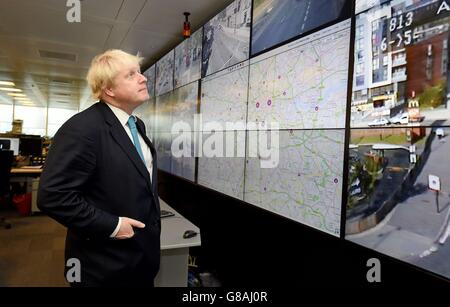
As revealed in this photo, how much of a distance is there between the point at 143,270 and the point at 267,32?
5.12 ft

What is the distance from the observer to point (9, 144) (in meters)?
4.96

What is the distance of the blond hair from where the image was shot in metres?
1.19

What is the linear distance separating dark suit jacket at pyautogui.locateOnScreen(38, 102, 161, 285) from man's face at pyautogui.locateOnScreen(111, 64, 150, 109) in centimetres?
8

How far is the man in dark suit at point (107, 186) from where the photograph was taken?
1.02 metres

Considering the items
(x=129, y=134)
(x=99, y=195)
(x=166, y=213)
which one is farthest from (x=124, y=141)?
(x=166, y=213)

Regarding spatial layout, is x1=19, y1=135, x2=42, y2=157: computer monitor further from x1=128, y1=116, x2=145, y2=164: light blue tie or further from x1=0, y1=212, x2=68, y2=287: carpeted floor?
x1=128, y1=116, x2=145, y2=164: light blue tie

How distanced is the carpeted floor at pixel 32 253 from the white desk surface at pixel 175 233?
3.66 feet

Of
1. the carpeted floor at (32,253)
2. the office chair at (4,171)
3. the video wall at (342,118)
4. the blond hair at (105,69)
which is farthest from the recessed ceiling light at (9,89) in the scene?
the blond hair at (105,69)

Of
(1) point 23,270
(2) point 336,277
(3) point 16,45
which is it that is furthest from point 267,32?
(3) point 16,45

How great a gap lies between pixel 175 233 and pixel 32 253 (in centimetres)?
217

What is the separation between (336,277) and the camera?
138 centimetres

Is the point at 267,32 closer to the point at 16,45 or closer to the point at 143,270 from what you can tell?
the point at 143,270

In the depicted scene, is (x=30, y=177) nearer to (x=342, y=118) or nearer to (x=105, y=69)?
(x=105, y=69)

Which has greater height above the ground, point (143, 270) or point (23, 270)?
point (143, 270)
